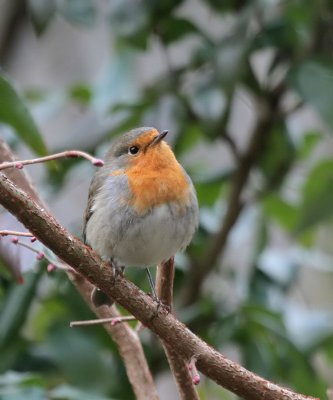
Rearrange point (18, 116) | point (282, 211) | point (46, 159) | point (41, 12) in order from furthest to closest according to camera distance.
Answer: point (282, 211)
point (41, 12)
point (18, 116)
point (46, 159)

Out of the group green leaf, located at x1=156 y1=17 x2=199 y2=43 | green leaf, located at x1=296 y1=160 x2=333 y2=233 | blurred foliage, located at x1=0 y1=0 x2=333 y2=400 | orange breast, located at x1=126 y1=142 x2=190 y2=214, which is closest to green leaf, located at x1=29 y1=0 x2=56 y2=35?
blurred foliage, located at x1=0 y1=0 x2=333 y2=400

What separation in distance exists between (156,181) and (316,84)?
71 centimetres

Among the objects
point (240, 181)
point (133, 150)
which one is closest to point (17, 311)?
point (133, 150)

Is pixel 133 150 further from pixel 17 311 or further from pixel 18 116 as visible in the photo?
pixel 17 311

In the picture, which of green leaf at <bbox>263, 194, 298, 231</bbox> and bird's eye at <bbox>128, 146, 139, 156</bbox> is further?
green leaf at <bbox>263, 194, 298, 231</bbox>

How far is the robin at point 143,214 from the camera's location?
2043 mm

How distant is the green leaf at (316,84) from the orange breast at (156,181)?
53 cm

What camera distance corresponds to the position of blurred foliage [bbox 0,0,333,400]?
2.67 metres

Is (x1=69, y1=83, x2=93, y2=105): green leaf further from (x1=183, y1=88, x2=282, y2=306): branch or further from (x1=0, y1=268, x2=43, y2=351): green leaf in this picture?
(x1=0, y1=268, x2=43, y2=351): green leaf

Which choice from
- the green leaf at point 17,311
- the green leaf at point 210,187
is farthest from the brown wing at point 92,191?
the green leaf at point 210,187

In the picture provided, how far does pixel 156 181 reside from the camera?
7.00ft

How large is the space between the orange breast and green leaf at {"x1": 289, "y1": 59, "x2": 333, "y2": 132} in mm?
526

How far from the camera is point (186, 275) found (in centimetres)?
299

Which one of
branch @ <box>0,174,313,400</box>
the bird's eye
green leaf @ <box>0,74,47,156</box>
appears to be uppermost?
the bird's eye
